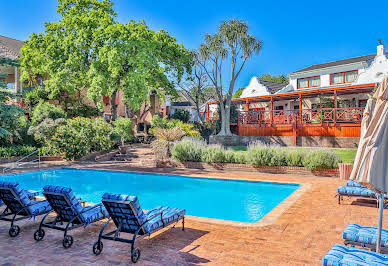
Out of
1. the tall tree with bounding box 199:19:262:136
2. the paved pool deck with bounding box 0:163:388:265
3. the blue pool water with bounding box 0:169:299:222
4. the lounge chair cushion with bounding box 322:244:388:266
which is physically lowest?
the blue pool water with bounding box 0:169:299:222

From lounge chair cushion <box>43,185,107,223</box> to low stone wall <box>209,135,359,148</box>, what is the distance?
→ 17.9 m

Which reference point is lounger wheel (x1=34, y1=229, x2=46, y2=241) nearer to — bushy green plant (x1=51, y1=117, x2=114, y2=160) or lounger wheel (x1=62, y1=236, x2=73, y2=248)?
lounger wheel (x1=62, y1=236, x2=73, y2=248)

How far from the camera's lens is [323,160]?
1316cm

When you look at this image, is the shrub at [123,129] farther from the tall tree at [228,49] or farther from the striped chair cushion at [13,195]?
the striped chair cushion at [13,195]

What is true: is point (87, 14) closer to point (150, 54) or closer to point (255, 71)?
point (150, 54)

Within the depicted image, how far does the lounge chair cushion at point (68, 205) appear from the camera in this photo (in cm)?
538

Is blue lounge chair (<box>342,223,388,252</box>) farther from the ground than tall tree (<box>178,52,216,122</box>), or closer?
closer

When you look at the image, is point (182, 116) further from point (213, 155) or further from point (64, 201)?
point (64, 201)

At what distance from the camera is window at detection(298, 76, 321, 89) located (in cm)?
2820

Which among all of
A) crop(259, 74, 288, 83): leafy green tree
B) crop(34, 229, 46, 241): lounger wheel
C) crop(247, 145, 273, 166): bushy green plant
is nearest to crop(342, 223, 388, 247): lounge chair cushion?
crop(34, 229, 46, 241): lounger wheel

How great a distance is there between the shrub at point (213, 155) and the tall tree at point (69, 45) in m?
12.8

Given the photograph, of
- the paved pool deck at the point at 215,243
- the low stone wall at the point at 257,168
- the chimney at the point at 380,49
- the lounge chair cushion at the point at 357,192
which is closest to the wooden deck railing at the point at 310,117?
the chimney at the point at 380,49

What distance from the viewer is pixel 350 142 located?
19.4m

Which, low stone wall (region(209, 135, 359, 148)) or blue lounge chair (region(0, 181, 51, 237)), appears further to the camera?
low stone wall (region(209, 135, 359, 148))
